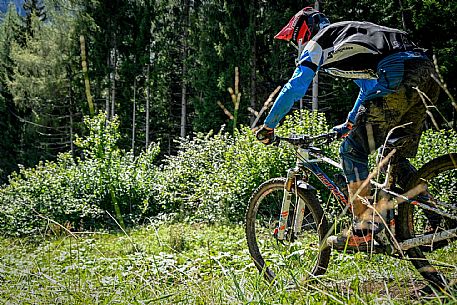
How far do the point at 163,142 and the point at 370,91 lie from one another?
951 inches

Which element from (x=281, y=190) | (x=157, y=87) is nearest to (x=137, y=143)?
(x=157, y=87)

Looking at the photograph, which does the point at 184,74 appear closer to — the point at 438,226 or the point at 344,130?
the point at 344,130

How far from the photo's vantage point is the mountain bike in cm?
245

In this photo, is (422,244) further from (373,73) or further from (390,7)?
(390,7)

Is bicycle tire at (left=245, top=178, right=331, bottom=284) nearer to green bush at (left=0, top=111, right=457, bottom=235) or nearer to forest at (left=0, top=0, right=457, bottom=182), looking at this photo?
green bush at (left=0, top=111, right=457, bottom=235)

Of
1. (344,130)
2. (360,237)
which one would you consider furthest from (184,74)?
(360,237)

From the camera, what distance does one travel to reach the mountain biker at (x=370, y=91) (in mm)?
2518

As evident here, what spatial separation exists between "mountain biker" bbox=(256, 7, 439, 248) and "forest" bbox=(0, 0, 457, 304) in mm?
233

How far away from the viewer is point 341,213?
229 cm

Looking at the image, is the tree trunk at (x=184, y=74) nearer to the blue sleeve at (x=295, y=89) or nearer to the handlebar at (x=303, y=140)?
the handlebar at (x=303, y=140)

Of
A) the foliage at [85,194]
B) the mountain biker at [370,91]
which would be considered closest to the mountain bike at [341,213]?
the mountain biker at [370,91]

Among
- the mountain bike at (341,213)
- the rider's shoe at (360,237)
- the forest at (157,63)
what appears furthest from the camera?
the forest at (157,63)

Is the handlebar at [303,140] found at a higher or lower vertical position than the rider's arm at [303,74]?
lower

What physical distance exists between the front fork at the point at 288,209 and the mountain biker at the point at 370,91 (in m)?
0.37
